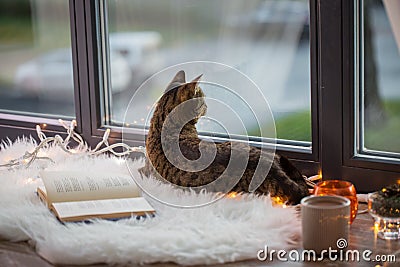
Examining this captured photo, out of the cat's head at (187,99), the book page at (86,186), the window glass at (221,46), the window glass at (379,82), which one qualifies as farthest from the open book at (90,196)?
the window glass at (379,82)

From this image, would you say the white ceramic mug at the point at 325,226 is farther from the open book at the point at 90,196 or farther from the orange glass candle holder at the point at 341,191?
the open book at the point at 90,196

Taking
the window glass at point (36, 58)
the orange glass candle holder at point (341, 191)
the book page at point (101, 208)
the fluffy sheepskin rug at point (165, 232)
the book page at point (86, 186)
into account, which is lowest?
the fluffy sheepskin rug at point (165, 232)

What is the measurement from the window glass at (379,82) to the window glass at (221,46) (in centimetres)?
16

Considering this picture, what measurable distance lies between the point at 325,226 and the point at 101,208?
480 millimetres

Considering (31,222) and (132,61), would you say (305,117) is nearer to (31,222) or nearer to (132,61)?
A: (132,61)

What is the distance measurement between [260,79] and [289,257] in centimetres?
67

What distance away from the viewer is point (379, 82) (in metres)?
1.69

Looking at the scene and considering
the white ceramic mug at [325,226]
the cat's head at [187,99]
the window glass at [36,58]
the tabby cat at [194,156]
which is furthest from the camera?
the window glass at [36,58]

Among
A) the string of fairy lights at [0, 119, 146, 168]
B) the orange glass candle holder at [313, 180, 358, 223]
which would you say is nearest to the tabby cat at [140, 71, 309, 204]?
the orange glass candle holder at [313, 180, 358, 223]

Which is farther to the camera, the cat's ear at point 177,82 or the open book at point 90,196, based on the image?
the cat's ear at point 177,82

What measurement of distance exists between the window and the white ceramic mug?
36 cm

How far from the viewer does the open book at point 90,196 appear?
1525mm

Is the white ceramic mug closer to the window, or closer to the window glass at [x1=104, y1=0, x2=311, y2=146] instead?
the window

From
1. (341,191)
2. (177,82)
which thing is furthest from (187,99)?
(341,191)
